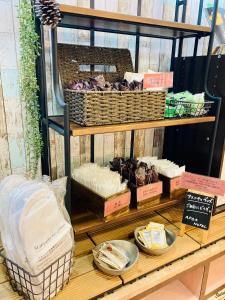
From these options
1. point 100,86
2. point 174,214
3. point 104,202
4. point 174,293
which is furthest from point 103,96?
point 174,293

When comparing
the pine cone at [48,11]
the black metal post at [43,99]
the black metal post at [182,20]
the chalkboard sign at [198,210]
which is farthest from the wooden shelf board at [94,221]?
the black metal post at [182,20]

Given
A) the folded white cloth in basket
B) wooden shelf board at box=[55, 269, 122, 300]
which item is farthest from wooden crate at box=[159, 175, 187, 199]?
the folded white cloth in basket

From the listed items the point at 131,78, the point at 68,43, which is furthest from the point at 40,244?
the point at 68,43

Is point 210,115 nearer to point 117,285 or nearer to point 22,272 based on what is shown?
point 117,285

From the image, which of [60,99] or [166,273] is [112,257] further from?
[60,99]

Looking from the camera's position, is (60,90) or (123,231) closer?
(60,90)

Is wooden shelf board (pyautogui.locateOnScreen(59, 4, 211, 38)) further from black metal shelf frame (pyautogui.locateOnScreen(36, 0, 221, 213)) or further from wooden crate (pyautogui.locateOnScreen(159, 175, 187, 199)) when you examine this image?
wooden crate (pyautogui.locateOnScreen(159, 175, 187, 199))

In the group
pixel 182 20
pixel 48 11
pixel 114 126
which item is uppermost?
pixel 182 20

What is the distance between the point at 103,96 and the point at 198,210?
26.5 inches

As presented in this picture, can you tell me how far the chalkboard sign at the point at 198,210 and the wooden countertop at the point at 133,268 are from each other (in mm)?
94

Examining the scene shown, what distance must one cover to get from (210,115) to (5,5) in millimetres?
1060

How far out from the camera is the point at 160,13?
146 centimetres

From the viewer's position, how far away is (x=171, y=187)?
1.30m

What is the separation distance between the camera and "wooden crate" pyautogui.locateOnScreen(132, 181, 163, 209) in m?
1.18
